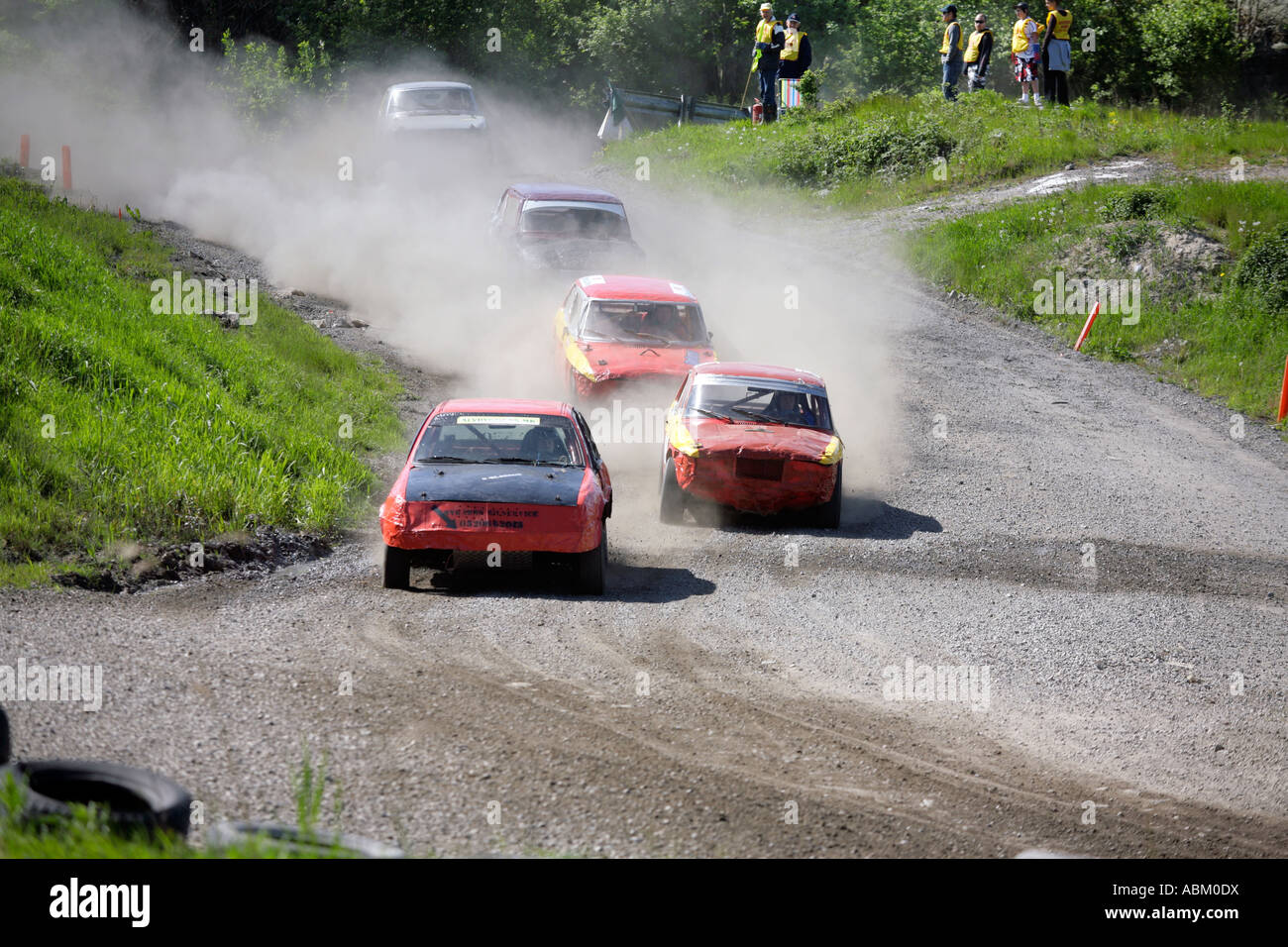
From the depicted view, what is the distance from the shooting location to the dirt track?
6246 mm

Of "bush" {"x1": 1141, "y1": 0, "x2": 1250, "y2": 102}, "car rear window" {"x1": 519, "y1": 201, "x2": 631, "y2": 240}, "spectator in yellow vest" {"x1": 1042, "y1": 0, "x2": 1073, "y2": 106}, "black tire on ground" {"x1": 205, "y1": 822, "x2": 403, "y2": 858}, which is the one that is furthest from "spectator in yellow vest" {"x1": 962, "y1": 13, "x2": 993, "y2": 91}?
"black tire on ground" {"x1": 205, "y1": 822, "x2": 403, "y2": 858}

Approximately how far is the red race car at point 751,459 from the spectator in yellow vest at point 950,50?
20.7m

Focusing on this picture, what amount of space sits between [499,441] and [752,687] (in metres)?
3.84

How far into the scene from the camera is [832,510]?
41.9 ft

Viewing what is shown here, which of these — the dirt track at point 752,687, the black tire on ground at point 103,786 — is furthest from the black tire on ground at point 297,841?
the dirt track at point 752,687

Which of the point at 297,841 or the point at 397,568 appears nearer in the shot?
the point at 297,841

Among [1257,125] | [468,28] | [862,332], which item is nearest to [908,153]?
[1257,125]

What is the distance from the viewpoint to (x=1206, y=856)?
611 cm

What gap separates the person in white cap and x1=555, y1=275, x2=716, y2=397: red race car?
18663mm

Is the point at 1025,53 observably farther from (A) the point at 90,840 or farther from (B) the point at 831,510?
(A) the point at 90,840

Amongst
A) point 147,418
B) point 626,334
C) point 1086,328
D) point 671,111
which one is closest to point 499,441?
point 147,418

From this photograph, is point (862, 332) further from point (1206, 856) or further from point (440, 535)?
point (1206, 856)

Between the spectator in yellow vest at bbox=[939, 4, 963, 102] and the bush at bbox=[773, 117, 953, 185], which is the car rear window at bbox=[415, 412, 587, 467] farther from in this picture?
the spectator in yellow vest at bbox=[939, 4, 963, 102]

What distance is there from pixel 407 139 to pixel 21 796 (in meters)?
25.6
